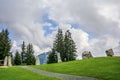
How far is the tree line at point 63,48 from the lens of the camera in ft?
362

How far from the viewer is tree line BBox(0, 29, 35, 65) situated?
387 feet

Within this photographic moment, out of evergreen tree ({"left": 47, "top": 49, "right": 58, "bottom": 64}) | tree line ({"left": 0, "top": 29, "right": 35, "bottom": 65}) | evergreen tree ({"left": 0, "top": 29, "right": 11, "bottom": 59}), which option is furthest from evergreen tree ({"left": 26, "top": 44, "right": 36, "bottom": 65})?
evergreen tree ({"left": 47, "top": 49, "right": 58, "bottom": 64})

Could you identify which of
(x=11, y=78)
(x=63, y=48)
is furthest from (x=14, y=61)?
(x=11, y=78)

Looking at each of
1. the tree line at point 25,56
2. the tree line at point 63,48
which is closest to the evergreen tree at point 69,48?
the tree line at point 63,48

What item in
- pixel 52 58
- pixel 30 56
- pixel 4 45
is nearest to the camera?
pixel 52 58

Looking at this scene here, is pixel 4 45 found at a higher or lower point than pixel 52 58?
higher

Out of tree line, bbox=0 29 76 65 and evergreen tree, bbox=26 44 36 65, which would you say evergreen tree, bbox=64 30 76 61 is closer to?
tree line, bbox=0 29 76 65

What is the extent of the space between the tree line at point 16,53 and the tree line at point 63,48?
15.0m

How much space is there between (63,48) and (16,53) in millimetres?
23605

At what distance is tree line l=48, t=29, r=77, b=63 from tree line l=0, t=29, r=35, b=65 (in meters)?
15.0

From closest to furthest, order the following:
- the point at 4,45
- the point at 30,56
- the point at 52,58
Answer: the point at 52,58
the point at 4,45
the point at 30,56

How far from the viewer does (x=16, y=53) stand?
397 ft

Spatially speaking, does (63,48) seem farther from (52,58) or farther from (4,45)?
(4,45)

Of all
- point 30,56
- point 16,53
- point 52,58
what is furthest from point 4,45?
point 52,58
